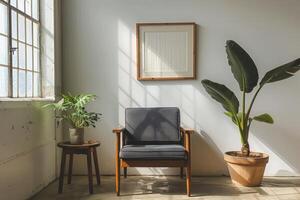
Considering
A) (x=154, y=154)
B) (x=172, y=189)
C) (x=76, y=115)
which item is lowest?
(x=172, y=189)

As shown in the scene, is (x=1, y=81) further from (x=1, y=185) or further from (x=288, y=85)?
(x=288, y=85)


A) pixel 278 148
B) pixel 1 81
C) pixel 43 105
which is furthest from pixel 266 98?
pixel 1 81

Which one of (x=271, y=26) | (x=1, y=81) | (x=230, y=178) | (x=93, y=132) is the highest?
(x=271, y=26)

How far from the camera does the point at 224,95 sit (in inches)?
138

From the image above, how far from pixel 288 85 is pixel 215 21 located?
3.58 ft

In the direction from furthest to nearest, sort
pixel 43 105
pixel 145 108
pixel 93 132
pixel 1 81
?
pixel 93 132 → pixel 145 108 → pixel 43 105 → pixel 1 81

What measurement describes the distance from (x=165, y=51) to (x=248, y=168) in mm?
1556

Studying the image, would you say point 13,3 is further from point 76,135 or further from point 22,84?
point 76,135

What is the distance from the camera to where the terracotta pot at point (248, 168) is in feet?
11.5

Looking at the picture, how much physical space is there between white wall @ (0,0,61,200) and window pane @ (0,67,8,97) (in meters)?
0.14

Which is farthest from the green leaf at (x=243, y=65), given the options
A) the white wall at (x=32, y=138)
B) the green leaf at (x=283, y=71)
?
the white wall at (x=32, y=138)

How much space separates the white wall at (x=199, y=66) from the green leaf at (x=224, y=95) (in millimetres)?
411

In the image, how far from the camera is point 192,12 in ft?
13.0

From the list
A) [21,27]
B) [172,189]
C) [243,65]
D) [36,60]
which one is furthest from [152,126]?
[21,27]
